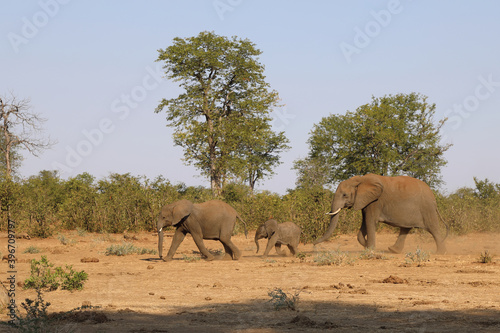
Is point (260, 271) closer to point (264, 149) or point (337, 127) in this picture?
point (337, 127)

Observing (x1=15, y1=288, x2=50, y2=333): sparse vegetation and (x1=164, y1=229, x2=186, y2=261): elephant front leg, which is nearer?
(x1=15, y1=288, x2=50, y2=333): sparse vegetation

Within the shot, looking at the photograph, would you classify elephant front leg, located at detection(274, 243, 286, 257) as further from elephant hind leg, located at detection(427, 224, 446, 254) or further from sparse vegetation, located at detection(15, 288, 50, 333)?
sparse vegetation, located at detection(15, 288, 50, 333)

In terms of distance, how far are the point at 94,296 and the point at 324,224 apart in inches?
510

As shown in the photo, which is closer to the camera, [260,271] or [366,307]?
[366,307]

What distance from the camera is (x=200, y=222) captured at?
16875mm

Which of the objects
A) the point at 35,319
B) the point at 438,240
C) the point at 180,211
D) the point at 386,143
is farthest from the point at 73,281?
the point at 386,143

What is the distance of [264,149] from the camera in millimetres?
63562

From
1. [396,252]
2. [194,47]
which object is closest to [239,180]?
[194,47]

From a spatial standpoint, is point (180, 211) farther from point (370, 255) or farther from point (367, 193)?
point (367, 193)

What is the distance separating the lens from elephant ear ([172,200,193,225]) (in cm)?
1661

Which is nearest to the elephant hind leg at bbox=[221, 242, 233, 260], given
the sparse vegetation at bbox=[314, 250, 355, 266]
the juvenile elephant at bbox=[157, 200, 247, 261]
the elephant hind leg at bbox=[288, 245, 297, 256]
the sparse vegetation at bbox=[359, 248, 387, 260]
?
the juvenile elephant at bbox=[157, 200, 247, 261]

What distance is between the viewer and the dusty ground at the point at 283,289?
7.62 meters

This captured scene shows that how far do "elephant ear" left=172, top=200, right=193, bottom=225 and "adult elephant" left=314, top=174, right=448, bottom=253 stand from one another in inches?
156

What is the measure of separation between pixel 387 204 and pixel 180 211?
19.0ft
